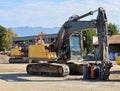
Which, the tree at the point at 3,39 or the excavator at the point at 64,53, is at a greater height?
the tree at the point at 3,39

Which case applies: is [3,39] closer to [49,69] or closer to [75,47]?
[75,47]

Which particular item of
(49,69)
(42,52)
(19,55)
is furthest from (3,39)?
(49,69)

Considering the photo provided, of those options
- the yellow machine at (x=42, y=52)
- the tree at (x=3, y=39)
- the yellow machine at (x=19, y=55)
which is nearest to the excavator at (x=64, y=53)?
the yellow machine at (x=42, y=52)

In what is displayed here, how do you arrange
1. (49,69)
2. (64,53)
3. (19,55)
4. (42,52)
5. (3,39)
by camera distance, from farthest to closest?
(3,39) < (19,55) < (42,52) < (64,53) < (49,69)

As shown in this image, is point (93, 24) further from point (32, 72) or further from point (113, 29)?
point (113, 29)

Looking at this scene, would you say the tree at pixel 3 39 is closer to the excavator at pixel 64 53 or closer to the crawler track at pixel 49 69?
the excavator at pixel 64 53

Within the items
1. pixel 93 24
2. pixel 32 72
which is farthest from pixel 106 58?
pixel 32 72

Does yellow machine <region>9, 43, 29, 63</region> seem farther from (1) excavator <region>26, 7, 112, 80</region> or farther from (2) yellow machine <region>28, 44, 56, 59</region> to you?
(1) excavator <region>26, 7, 112, 80</region>

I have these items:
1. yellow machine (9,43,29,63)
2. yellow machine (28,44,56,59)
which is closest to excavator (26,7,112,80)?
yellow machine (28,44,56,59)

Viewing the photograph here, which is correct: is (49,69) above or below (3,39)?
below

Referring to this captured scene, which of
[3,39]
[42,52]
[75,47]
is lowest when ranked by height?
[42,52]

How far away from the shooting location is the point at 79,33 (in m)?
32.1
